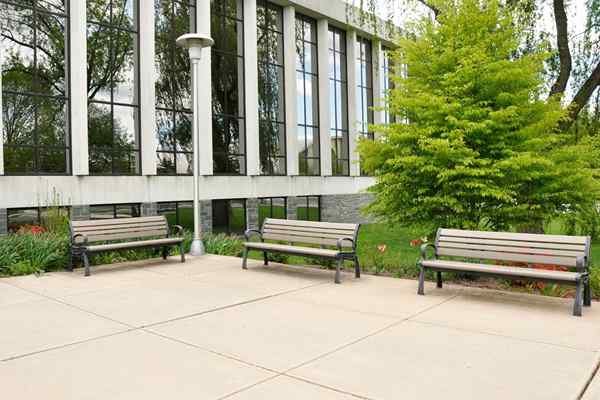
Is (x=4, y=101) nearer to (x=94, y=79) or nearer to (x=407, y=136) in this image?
(x=94, y=79)

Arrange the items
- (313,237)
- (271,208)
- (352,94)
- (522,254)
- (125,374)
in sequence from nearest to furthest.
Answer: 1. (125,374)
2. (522,254)
3. (313,237)
4. (271,208)
5. (352,94)

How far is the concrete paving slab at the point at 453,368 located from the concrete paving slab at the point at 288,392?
12 cm

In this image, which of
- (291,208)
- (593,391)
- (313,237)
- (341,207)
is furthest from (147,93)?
(593,391)

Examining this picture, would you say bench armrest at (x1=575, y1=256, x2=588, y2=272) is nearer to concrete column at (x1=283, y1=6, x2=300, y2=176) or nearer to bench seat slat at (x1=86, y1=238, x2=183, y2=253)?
bench seat slat at (x1=86, y1=238, x2=183, y2=253)

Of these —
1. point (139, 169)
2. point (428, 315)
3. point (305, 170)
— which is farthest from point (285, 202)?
point (428, 315)

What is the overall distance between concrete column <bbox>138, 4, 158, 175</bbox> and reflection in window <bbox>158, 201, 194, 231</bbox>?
1536 millimetres

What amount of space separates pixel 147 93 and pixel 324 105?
9254 mm

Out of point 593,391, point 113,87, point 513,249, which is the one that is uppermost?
point 113,87

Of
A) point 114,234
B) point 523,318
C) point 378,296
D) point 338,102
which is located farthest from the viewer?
point 338,102

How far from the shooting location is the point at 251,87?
20094mm

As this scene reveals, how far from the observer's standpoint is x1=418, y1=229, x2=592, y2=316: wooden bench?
6195 millimetres

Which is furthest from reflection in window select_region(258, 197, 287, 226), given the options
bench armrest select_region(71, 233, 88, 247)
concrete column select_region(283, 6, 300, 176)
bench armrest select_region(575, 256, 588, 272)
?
bench armrest select_region(575, 256, 588, 272)

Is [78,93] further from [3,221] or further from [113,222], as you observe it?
[113,222]

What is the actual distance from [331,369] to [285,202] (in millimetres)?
17866
